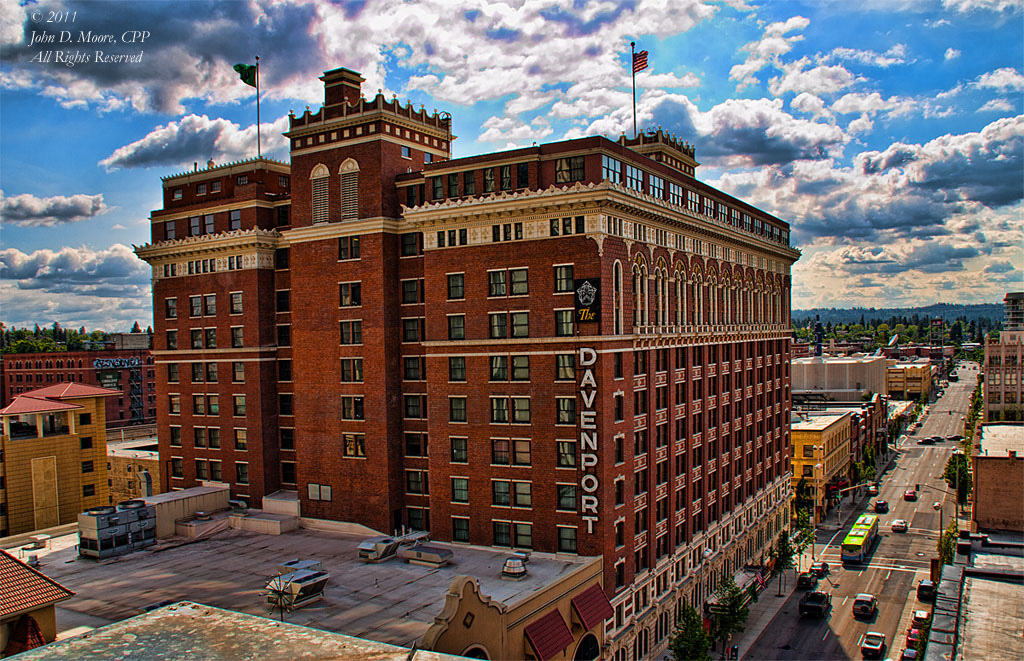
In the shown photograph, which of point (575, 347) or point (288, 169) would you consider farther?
point (288, 169)

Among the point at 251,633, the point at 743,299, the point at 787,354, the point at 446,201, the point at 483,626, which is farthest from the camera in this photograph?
the point at 787,354

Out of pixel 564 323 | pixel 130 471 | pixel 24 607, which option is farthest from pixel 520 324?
pixel 130 471

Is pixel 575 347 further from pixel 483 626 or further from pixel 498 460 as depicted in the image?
pixel 483 626

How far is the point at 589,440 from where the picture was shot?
53.4m

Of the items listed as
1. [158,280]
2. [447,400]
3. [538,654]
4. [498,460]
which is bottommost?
[538,654]

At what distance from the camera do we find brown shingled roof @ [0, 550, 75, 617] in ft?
107

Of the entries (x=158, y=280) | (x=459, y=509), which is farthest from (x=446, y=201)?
(x=158, y=280)

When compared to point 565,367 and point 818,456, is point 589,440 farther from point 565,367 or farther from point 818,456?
point 818,456

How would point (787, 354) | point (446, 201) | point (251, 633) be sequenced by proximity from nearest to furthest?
point (251, 633)
point (446, 201)
point (787, 354)

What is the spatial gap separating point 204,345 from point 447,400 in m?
30.9

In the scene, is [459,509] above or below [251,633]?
below

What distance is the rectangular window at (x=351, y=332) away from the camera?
212 ft

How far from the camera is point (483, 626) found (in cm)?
4306

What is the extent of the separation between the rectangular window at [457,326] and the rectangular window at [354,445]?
1279 cm
